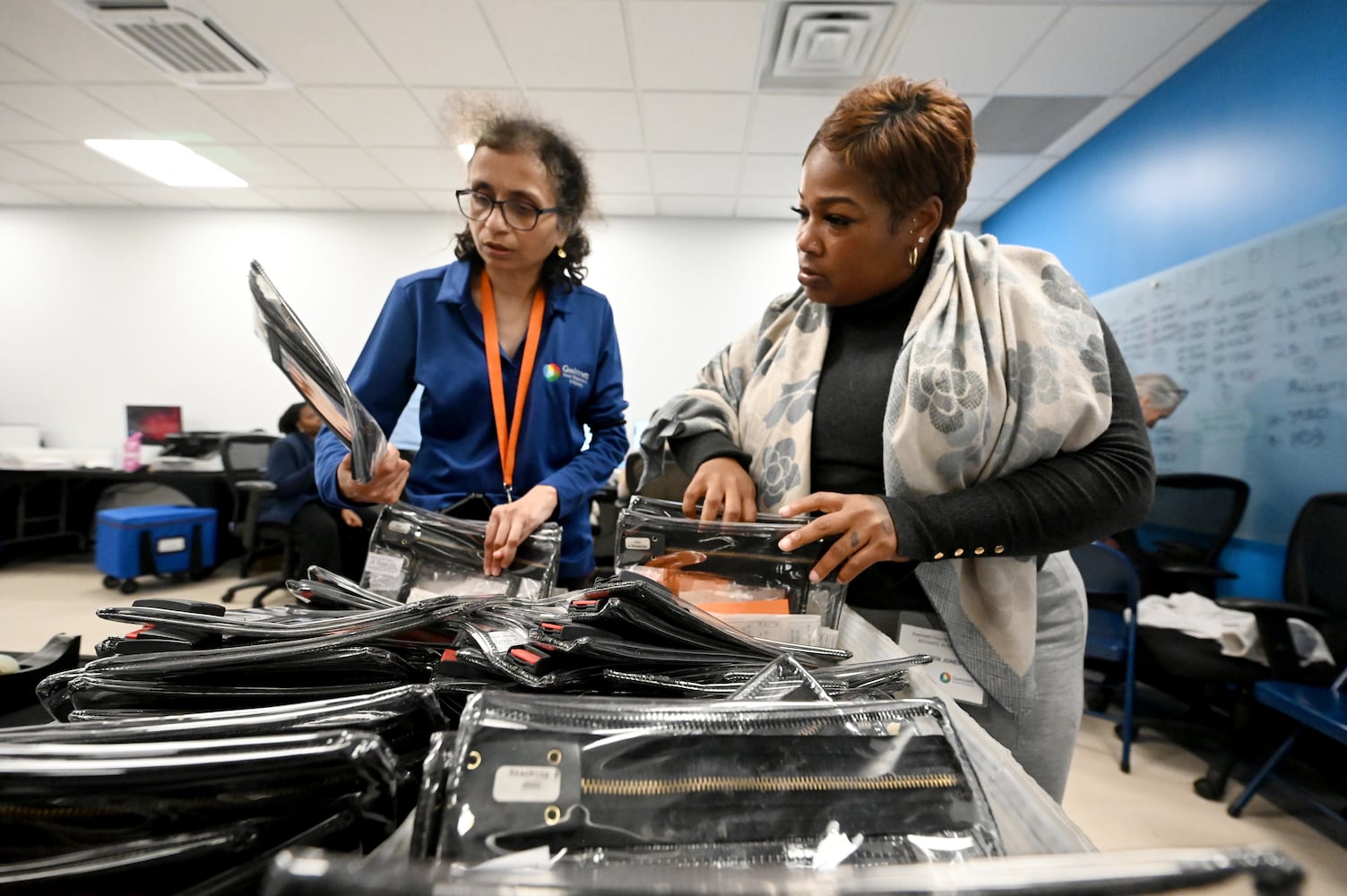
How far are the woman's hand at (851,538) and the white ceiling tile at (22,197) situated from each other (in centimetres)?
770

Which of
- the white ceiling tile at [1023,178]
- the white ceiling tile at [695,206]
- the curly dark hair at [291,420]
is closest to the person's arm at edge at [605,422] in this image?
the curly dark hair at [291,420]

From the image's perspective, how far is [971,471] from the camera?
2.61ft

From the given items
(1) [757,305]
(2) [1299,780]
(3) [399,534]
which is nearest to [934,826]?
(3) [399,534]

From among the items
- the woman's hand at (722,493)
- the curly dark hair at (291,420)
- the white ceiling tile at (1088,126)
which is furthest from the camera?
the curly dark hair at (291,420)

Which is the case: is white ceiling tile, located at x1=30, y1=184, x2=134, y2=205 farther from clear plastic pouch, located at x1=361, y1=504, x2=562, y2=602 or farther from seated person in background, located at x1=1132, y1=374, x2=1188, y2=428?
seated person in background, located at x1=1132, y1=374, x2=1188, y2=428

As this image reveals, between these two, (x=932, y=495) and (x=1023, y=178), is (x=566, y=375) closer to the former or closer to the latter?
(x=932, y=495)

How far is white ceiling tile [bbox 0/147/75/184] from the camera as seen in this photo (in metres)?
4.38

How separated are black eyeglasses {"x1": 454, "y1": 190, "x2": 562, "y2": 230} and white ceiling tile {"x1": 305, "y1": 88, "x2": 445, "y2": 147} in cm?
253

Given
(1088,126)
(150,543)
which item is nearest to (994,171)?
(1088,126)

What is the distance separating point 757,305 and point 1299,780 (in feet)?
14.4

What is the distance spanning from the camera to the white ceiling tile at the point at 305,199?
15.9ft

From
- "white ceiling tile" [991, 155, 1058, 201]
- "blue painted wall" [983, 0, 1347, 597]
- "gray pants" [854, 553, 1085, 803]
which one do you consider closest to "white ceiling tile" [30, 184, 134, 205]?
"gray pants" [854, 553, 1085, 803]

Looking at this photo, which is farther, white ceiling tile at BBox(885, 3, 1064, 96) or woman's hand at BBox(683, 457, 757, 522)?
white ceiling tile at BBox(885, 3, 1064, 96)

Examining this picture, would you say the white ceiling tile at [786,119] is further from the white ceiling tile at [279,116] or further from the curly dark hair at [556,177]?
the white ceiling tile at [279,116]
